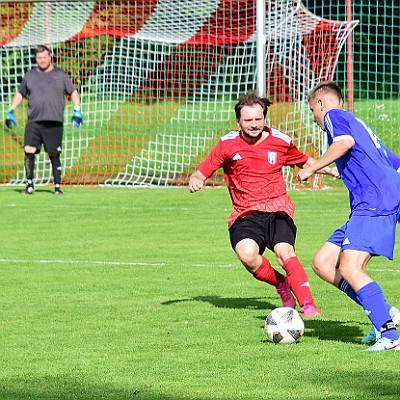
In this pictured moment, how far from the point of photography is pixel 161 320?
8.01m

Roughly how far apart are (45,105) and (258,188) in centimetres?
976

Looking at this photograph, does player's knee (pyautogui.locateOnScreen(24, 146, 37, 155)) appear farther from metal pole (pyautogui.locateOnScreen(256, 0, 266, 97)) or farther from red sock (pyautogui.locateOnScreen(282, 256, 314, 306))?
red sock (pyautogui.locateOnScreen(282, 256, 314, 306))

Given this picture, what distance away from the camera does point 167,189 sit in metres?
18.5

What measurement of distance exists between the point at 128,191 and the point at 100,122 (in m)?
5.78

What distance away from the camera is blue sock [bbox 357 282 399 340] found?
6676 mm

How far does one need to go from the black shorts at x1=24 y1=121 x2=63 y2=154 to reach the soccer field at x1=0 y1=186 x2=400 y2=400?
3.04 m

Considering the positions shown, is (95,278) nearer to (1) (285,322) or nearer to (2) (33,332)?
(2) (33,332)

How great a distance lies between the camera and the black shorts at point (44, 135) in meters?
17.7

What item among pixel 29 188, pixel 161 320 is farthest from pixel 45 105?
pixel 161 320

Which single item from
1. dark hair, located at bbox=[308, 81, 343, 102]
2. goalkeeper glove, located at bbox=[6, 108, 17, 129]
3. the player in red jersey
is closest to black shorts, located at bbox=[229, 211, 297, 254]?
the player in red jersey

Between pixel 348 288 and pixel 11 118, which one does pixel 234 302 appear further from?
pixel 11 118

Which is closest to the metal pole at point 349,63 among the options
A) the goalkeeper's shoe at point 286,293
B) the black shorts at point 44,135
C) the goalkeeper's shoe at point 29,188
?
the black shorts at point 44,135

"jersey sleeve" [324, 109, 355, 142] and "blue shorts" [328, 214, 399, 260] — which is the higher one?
"jersey sleeve" [324, 109, 355, 142]

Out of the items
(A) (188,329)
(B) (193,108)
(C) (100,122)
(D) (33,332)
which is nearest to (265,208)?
(A) (188,329)
